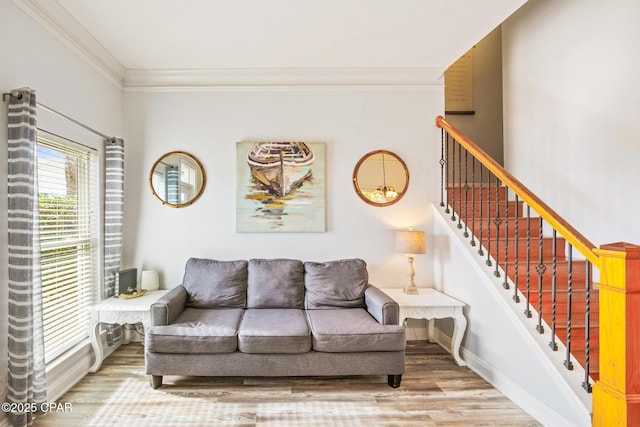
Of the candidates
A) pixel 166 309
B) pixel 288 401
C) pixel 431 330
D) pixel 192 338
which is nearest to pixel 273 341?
pixel 288 401

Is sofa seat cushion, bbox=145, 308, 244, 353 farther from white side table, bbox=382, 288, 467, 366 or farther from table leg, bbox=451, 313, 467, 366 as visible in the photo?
table leg, bbox=451, 313, 467, 366

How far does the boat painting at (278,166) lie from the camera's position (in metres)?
3.61

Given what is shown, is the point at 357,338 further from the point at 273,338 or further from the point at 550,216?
the point at 550,216

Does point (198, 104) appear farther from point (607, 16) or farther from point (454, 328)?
point (607, 16)

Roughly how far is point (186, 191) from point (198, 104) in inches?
34.9

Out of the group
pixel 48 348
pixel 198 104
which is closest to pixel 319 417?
pixel 48 348

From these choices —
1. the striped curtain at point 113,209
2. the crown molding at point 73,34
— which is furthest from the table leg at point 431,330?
the crown molding at point 73,34

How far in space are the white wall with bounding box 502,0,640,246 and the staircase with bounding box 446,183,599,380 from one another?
34 centimetres

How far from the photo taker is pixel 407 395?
260 cm

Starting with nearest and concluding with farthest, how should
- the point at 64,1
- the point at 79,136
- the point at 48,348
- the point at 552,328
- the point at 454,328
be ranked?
the point at 552,328 < the point at 64,1 < the point at 48,348 < the point at 79,136 < the point at 454,328

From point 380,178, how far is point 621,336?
232cm

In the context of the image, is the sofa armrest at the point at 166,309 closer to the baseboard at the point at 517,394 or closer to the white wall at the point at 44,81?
the white wall at the point at 44,81

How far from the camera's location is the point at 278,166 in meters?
3.61

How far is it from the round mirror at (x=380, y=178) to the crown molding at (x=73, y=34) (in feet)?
8.12
